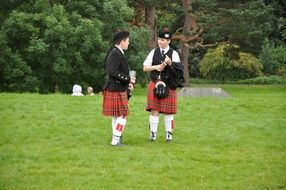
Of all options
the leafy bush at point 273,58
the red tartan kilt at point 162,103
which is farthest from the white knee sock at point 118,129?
the leafy bush at point 273,58

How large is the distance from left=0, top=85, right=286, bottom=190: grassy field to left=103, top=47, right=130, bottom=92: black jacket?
2.99ft

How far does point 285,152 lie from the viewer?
860 cm

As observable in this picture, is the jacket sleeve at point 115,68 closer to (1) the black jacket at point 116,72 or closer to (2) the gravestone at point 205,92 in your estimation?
(1) the black jacket at point 116,72

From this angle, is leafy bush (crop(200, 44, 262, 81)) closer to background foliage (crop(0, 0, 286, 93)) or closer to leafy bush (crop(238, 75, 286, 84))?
leafy bush (crop(238, 75, 286, 84))

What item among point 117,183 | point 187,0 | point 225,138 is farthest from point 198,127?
point 187,0

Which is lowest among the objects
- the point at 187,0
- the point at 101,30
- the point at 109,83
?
the point at 109,83

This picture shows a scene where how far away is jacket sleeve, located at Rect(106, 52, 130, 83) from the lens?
883cm

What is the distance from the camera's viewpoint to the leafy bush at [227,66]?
133 ft

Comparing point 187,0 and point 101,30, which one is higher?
point 187,0

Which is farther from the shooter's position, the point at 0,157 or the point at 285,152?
the point at 285,152

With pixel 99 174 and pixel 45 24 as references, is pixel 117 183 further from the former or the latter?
pixel 45 24

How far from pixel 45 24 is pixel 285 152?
56.8 feet

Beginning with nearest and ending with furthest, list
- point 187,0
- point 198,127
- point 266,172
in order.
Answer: point 266,172 < point 198,127 < point 187,0

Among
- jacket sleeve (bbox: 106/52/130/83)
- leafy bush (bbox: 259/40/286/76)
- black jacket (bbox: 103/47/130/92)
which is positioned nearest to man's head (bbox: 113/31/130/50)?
black jacket (bbox: 103/47/130/92)
